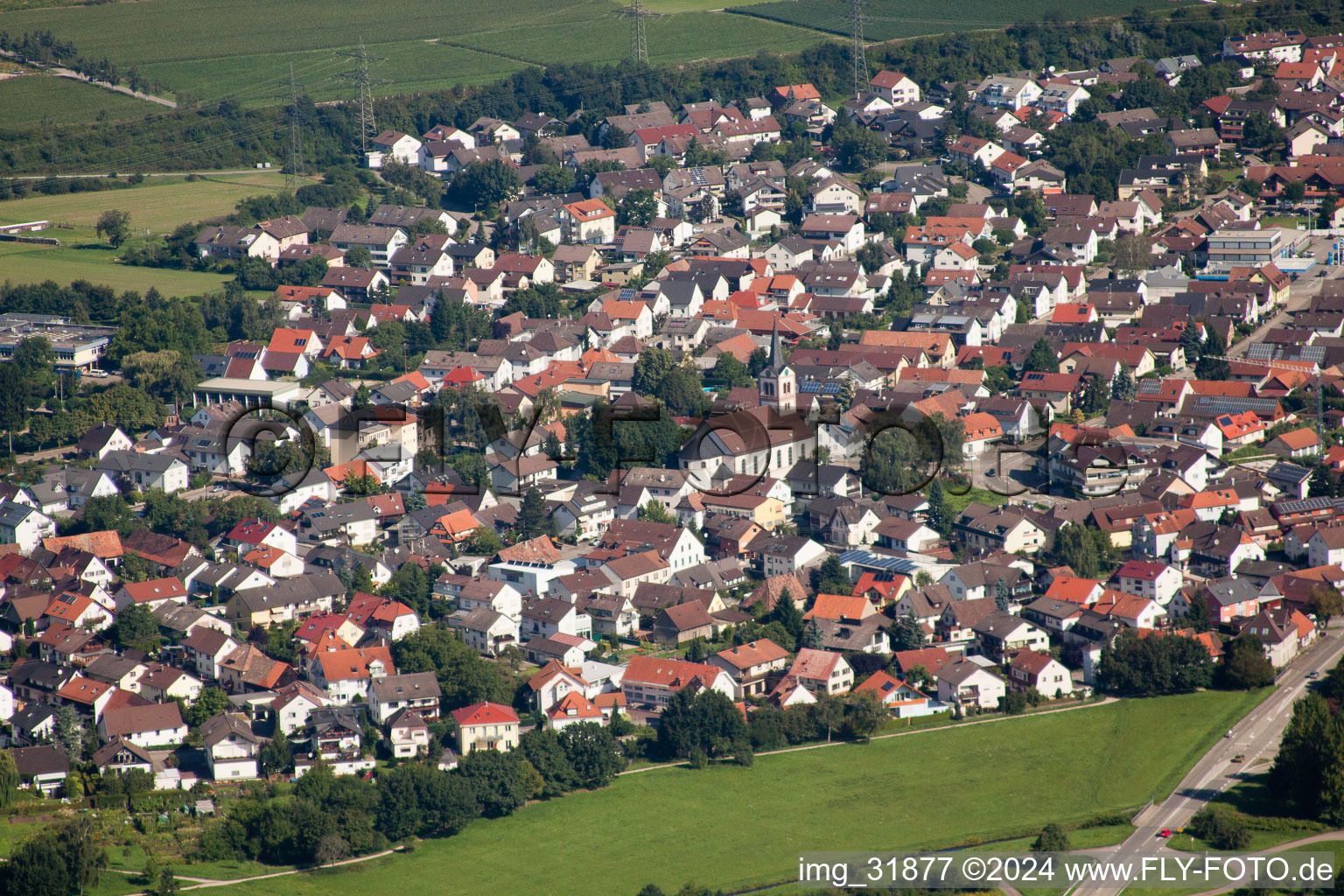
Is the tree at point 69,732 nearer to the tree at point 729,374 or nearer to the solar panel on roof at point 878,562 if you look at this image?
the solar panel on roof at point 878,562

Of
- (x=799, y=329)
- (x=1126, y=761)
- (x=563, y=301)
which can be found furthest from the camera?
Answer: (x=563, y=301)

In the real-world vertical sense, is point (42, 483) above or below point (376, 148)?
below

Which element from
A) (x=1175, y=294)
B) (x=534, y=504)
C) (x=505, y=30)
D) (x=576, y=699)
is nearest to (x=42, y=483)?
(x=534, y=504)

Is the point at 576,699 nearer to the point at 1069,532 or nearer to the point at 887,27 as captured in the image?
the point at 1069,532

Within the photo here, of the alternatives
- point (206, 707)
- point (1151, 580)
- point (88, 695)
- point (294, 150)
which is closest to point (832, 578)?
point (1151, 580)

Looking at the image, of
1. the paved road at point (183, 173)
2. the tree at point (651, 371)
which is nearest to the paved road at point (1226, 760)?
the tree at point (651, 371)

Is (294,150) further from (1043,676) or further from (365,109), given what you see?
(1043,676)
